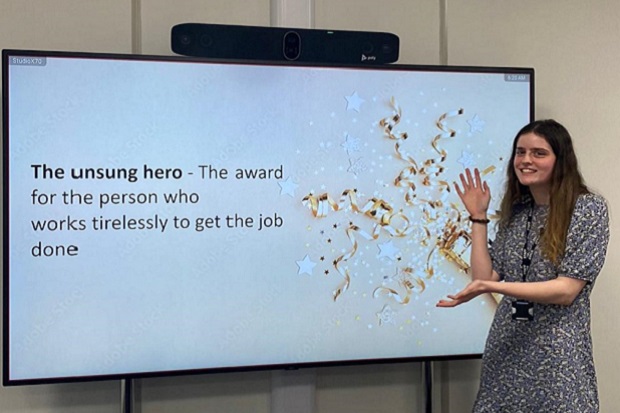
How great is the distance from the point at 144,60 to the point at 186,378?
43.9 inches

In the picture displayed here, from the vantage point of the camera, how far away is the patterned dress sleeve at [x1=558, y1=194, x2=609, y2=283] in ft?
6.84

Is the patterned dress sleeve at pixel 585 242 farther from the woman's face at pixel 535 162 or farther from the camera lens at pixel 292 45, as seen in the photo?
the camera lens at pixel 292 45

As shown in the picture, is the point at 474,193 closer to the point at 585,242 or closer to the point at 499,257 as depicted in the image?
the point at 499,257

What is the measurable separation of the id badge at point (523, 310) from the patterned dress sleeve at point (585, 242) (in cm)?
14

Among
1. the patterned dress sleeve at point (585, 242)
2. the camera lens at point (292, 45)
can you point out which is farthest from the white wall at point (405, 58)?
the patterned dress sleeve at point (585, 242)

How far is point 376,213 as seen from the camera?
8.52ft

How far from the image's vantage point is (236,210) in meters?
2.49

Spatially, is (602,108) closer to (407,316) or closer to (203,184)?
(407,316)

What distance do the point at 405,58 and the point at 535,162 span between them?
2.70 ft

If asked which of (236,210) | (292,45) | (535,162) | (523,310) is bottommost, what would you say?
(523,310)

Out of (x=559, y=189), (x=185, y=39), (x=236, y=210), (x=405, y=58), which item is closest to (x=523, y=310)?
(x=559, y=189)

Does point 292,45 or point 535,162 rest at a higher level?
point 292,45

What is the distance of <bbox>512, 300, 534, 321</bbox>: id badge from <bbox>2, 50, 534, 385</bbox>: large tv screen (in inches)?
18.9

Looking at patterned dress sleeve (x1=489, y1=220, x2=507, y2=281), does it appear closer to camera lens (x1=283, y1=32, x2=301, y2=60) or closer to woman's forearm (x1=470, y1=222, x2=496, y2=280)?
woman's forearm (x1=470, y1=222, x2=496, y2=280)
